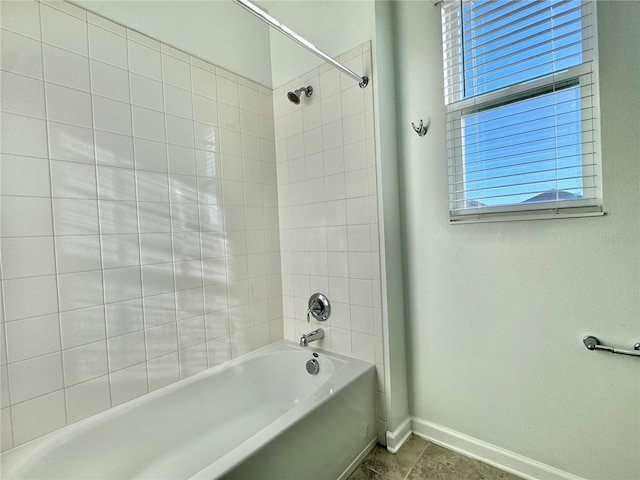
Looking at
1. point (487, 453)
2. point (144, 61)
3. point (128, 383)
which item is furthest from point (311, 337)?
point (144, 61)

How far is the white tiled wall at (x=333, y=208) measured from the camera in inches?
68.1

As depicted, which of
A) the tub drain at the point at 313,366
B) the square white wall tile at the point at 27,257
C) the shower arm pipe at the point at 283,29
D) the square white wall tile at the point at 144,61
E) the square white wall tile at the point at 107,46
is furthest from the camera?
the tub drain at the point at 313,366

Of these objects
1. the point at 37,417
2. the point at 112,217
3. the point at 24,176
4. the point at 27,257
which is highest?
the point at 24,176

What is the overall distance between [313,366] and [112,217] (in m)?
1.37

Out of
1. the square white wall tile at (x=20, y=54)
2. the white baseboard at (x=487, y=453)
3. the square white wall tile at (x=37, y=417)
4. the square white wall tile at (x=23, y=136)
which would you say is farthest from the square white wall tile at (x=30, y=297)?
the white baseboard at (x=487, y=453)

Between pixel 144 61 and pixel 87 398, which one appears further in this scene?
pixel 144 61

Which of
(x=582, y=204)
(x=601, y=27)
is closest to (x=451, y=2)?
(x=601, y=27)

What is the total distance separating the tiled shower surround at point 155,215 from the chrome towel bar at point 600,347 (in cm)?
92

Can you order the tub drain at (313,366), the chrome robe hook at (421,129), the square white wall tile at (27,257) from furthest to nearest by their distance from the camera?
1. the tub drain at (313,366)
2. the chrome robe hook at (421,129)
3. the square white wall tile at (27,257)

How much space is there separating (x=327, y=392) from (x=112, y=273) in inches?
46.3

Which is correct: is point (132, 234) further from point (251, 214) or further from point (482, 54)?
point (482, 54)

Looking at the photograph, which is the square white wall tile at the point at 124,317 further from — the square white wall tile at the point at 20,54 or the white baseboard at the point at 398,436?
the white baseboard at the point at 398,436

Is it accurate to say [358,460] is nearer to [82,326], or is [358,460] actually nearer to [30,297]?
[82,326]

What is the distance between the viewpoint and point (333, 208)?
1.89 meters
